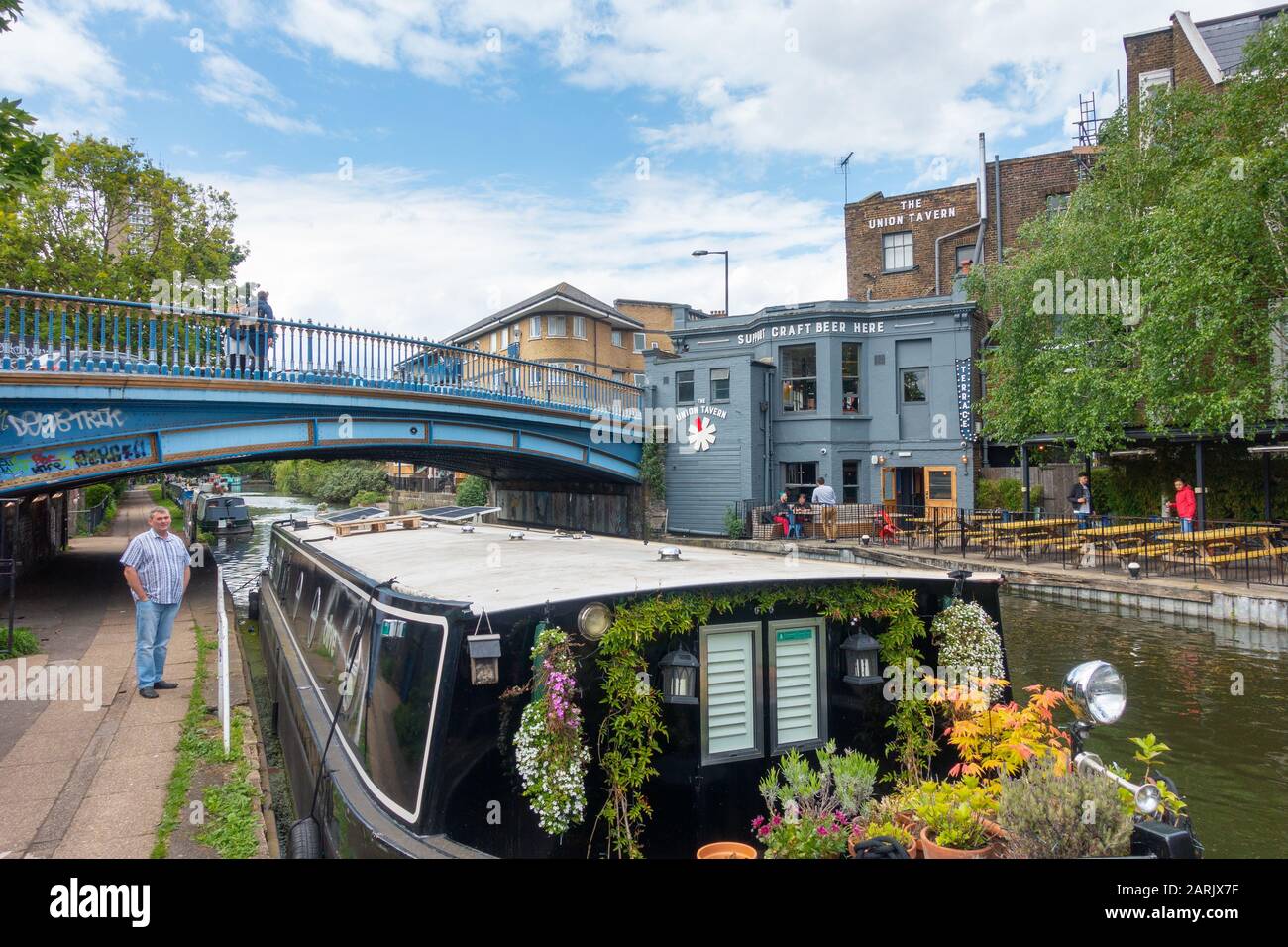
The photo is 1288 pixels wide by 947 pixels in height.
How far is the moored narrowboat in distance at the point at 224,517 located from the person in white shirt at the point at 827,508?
74.6ft

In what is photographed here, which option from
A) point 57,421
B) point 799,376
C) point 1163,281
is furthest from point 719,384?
point 57,421

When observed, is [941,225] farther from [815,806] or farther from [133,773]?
[133,773]

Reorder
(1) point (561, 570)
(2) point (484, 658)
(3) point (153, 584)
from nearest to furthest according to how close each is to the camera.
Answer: (2) point (484, 658) < (1) point (561, 570) < (3) point (153, 584)

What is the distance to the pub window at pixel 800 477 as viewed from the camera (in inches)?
1025

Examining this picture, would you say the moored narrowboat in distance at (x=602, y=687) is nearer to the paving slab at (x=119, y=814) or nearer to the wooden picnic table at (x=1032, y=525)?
the paving slab at (x=119, y=814)

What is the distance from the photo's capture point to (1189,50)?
26703 mm

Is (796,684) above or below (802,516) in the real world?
below

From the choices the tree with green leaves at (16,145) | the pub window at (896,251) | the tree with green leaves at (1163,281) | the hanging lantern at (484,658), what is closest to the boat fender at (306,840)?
the hanging lantern at (484,658)

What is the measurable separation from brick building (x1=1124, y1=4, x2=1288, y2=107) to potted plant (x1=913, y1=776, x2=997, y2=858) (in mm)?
30952

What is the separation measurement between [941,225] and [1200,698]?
28492 mm
